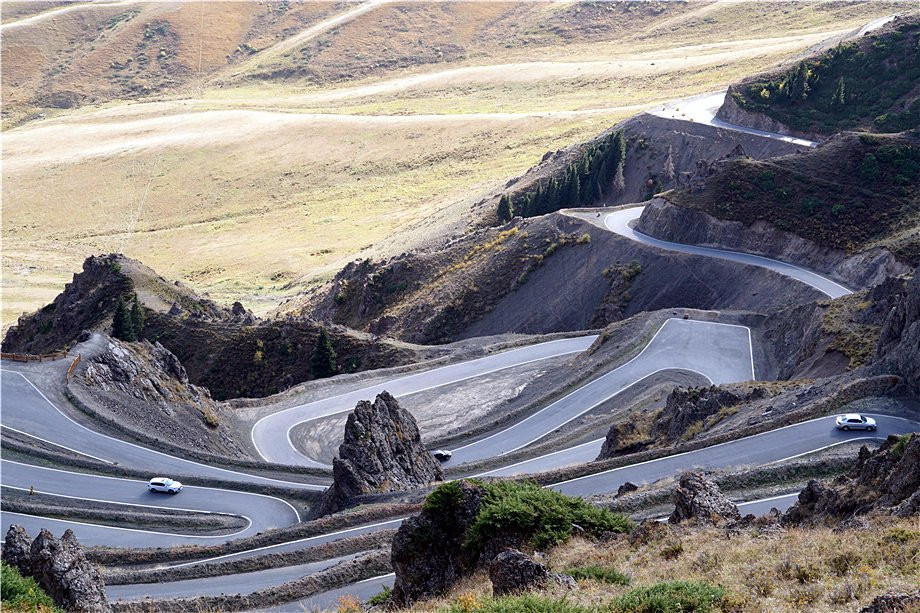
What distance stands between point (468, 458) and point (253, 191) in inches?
3543

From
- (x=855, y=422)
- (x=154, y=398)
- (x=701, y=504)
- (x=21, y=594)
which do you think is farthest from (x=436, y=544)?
(x=154, y=398)

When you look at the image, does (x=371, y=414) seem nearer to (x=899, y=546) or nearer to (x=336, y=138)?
(x=899, y=546)

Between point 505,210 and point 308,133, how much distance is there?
65222 mm

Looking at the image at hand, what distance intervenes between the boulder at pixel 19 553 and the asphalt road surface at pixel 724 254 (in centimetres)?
4370

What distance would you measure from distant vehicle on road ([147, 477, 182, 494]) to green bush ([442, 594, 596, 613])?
24331 mm

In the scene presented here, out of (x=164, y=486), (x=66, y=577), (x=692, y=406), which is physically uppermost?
(x=66, y=577)

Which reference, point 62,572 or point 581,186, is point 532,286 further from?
point 62,572

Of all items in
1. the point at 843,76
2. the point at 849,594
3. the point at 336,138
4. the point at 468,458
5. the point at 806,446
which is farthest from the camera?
the point at 336,138

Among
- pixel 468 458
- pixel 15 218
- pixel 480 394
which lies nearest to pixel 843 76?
pixel 480 394

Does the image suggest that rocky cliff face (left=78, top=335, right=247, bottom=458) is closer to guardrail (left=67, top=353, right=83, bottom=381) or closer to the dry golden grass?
guardrail (left=67, top=353, right=83, bottom=381)

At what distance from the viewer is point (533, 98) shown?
508 ft

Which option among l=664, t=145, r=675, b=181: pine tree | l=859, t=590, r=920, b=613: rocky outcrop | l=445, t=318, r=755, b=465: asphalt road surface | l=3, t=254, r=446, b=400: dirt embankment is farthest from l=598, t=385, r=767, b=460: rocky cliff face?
l=664, t=145, r=675, b=181: pine tree

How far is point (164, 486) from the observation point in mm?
36969

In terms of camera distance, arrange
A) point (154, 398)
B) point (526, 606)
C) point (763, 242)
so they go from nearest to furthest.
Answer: point (526, 606) → point (154, 398) → point (763, 242)
